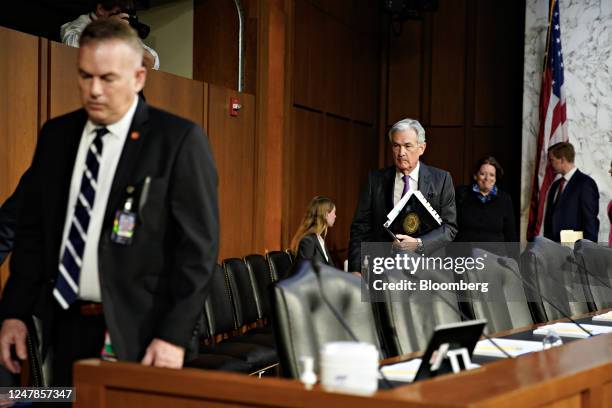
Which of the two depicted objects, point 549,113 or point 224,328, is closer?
point 224,328

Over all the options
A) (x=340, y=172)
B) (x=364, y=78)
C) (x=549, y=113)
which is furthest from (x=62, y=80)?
(x=364, y=78)

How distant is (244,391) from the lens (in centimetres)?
199

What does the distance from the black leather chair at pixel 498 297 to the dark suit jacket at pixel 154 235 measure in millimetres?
2138

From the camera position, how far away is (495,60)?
10797 mm

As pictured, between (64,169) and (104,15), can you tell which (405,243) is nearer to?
(104,15)

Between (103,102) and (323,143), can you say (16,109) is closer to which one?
(103,102)

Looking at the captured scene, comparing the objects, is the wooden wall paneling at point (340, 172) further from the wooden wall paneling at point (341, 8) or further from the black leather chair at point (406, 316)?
the black leather chair at point (406, 316)

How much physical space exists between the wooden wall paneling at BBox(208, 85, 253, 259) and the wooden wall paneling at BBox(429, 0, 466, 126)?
403 centimetres

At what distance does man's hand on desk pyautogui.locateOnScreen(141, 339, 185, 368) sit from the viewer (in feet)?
7.80

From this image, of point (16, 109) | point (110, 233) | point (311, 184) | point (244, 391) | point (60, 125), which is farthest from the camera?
point (311, 184)

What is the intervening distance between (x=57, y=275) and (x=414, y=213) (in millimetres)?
2681

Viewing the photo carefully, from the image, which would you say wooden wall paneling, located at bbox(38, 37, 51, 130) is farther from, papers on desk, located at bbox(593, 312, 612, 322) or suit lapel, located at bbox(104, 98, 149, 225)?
papers on desk, located at bbox(593, 312, 612, 322)

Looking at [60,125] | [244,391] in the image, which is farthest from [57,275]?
[244,391]

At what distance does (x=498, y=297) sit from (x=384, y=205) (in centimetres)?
85
